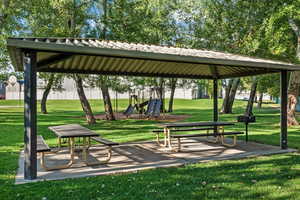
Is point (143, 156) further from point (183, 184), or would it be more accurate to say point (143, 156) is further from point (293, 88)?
point (293, 88)

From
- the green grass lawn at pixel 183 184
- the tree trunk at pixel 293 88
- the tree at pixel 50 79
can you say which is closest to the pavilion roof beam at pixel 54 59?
the green grass lawn at pixel 183 184

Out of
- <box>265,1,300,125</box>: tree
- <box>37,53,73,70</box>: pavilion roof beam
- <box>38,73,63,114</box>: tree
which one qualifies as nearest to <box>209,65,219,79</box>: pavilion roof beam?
<box>265,1,300,125</box>: tree

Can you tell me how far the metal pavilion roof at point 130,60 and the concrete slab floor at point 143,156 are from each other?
2.06 m

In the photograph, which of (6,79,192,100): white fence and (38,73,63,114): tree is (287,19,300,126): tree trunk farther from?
(6,79,192,100): white fence

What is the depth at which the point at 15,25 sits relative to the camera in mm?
16656

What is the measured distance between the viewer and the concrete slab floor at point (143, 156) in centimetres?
543

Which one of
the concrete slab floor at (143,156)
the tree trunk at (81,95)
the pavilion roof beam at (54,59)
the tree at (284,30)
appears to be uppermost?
the tree at (284,30)

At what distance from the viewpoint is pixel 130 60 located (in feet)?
24.3

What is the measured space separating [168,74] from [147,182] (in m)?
4.94

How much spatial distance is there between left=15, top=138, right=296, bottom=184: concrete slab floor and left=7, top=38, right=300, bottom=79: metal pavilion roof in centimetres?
206

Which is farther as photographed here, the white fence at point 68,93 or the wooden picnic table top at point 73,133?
the white fence at point 68,93

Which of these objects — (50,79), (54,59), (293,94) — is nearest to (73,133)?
(54,59)

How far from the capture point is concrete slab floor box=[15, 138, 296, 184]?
5425 mm

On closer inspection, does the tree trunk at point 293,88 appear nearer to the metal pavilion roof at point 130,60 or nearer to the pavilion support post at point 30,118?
the metal pavilion roof at point 130,60
